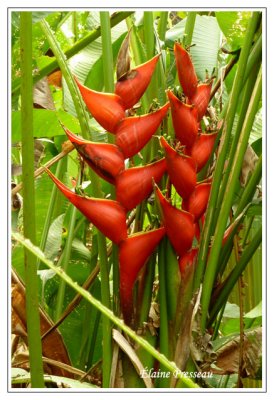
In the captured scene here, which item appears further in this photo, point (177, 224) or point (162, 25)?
point (162, 25)

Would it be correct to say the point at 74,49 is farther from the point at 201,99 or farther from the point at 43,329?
the point at 43,329

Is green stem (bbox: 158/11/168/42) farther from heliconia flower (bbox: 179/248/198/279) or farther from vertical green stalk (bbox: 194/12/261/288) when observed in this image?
heliconia flower (bbox: 179/248/198/279)

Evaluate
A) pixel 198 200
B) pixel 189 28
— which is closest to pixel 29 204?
pixel 198 200

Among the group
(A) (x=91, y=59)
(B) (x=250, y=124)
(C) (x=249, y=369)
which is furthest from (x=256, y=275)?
(A) (x=91, y=59)

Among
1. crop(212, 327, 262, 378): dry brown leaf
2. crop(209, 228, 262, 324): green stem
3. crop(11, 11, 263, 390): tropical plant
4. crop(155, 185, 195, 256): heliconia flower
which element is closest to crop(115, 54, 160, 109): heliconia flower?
crop(11, 11, 263, 390): tropical plant

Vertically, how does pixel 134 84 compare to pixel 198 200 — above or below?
above

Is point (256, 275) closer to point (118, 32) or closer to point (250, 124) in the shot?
point (250, 124)

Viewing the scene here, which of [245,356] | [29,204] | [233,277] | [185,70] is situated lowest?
[245,356]
